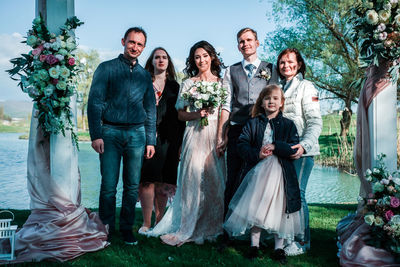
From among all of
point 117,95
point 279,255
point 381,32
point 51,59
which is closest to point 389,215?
point 279,255

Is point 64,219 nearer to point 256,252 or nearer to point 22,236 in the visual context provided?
point 22,236

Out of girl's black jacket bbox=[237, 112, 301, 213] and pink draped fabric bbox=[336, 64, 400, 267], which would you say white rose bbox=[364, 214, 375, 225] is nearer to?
pink draped fabric bbox=[336, 64, 400, 267]

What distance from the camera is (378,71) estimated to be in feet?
12.7

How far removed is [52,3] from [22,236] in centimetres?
244

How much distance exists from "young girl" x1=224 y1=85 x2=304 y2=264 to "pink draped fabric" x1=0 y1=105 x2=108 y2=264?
1519 millimetres

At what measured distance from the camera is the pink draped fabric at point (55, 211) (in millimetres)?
3639

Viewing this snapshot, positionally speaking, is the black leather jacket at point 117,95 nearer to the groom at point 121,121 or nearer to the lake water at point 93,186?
the groom at point 121,121

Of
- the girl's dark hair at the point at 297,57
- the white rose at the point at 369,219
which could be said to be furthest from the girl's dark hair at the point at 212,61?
the white rose at the point at 369,219

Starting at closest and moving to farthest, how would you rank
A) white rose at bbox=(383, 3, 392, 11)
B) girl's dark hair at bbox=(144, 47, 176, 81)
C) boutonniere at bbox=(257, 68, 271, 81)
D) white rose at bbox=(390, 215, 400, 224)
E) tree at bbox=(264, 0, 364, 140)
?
1. white rose at bbox=(390, 215, 400, 224)
2. white rose at bbox=(383, 3, 392, 11)
3. boutonniere at bbox=(257, 68, 271, 81)
4. girl's dark hair at bbox=(144, 47, 176, 81)
5. tree at bbox=(264, 0, 364, 140)

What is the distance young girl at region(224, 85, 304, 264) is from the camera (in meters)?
3.66

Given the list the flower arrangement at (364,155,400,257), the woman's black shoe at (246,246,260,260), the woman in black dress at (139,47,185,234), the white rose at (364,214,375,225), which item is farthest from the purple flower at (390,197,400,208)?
the woman in black dress at (139,47,185,234)

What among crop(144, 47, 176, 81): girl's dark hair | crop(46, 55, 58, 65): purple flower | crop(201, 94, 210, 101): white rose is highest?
crop(144, 47, 176, 81): girl's dark hair

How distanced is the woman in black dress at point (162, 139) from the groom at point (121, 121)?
61cm

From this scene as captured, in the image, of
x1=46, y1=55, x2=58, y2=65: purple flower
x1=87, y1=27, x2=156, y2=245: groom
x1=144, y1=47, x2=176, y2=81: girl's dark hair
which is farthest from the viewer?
x1=144, y1=47, x2=176, y2=81: girl's dark hair
